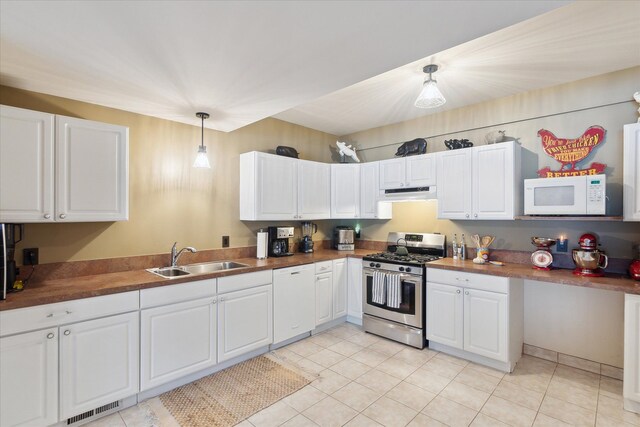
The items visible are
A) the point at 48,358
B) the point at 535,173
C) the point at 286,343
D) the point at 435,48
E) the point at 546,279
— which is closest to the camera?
the point at 435,48

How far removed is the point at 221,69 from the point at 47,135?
1.33 meters

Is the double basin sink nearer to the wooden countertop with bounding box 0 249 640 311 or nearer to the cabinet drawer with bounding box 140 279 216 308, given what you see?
the wooden countertop with bounding box 0 249 640 311

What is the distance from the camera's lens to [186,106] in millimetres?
2613

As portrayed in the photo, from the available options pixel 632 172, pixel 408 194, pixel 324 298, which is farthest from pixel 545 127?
pixel 324 298

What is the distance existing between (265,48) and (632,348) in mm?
3228

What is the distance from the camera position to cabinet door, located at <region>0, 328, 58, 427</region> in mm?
1729

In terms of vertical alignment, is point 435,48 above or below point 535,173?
above

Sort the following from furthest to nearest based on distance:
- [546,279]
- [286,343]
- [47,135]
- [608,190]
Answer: [286,343] → [608,190] → [546,279] → [47,135]

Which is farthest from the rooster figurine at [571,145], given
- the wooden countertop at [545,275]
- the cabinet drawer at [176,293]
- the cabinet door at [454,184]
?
the cabinet drawer at [176,293]

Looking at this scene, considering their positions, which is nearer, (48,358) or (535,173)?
(48,358)

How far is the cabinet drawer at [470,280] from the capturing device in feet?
8.70

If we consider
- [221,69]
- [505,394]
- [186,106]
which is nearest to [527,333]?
[505,394]

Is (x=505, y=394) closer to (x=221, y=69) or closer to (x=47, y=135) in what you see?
(x=221, y=69)

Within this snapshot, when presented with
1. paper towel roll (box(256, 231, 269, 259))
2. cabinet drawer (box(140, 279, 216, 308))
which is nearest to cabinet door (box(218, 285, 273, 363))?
cabinet drawer (box(140, 279, 216, 308))
